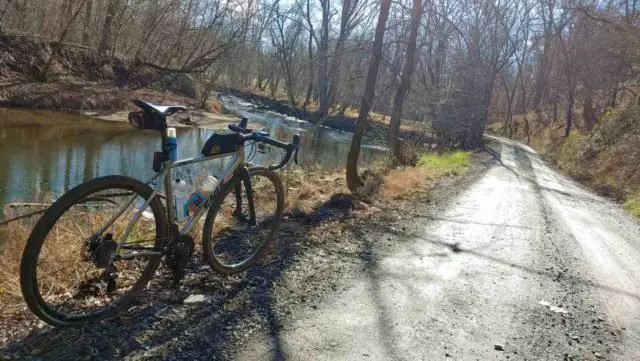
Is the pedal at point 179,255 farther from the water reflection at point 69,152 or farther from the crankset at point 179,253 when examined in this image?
the water reflection at point 69,152

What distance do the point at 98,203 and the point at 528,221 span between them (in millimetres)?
7061

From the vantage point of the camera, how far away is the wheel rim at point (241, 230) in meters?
4.32

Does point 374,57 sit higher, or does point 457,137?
point 374,57

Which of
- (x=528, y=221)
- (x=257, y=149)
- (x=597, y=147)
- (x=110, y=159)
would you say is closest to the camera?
(x=257, y=149)

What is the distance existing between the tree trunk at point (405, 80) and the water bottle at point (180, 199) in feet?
24.8

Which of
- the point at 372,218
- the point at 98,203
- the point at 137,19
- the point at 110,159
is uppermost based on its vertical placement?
the point at 137,19

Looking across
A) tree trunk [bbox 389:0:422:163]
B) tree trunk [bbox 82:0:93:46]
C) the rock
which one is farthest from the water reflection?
tree trunk [bbox 82:0:93:46]

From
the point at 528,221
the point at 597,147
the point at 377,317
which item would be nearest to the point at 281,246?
the point at 377,317

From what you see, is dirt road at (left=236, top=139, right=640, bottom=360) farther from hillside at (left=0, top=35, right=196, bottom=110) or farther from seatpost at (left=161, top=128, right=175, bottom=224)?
hillside at (left=0, top=35, right=196, bottom=110)

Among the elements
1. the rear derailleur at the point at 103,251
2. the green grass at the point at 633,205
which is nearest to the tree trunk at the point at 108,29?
the green grass at the point at 633,205

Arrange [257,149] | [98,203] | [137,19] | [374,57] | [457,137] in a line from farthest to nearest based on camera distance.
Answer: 1. [137,19]
2. [457,137]
3. [374,57]
4. [257,149]
5. [98,203]

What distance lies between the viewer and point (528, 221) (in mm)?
8078

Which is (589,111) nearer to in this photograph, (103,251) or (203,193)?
(203,193)

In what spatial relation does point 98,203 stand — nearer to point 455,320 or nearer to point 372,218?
point 455,320
